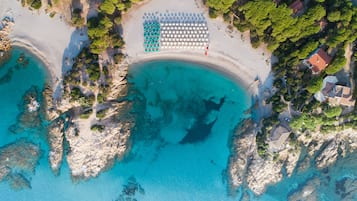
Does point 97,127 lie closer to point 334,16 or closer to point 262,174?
point 262,174

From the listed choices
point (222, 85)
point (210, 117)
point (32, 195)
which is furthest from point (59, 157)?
point (222, 85)

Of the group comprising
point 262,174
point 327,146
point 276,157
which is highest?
point 327,146

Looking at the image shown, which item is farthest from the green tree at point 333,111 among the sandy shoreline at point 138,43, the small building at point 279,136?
the sandy shoreline at point 138,43

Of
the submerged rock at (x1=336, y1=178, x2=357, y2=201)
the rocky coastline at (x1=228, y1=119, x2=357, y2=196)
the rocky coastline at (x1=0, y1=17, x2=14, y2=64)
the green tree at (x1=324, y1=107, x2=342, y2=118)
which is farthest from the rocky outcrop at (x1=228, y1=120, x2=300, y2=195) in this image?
the rocky coastline at (x1=0, y1=17, x2=14, y2=64)

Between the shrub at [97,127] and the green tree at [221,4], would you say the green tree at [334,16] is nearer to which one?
the green tree at [221,4]

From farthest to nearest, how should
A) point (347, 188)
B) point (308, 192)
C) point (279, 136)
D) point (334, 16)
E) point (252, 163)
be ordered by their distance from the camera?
point (347, 188) < point (308, 192) < point (252, 163) < point (279, 136) < point (334, 16)

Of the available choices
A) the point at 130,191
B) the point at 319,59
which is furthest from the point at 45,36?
the point at 319,59

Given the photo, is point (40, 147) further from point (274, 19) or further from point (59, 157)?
point (274, 19)
